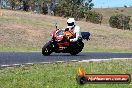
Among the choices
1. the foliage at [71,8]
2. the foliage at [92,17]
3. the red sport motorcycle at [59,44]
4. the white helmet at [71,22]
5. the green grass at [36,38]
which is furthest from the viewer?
the foliage at [92,17]

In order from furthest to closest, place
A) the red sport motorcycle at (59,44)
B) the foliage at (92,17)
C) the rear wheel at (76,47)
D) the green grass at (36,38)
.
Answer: the foliage at (92,17)
the green grass at (36,38)
the rear wheel at (76,47)
the red sport motorcycle at (59,44)

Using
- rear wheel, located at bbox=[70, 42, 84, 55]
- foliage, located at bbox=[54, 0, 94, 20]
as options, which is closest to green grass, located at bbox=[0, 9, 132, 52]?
rear wheel, located at bbox=[70, 42, 84, 55]

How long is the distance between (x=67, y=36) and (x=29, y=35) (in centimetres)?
3491

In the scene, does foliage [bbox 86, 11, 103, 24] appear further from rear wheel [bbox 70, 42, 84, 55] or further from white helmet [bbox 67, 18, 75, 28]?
white helmet [bbox 67, 18, 75, 28]

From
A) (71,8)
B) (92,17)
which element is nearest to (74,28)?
(71,8)

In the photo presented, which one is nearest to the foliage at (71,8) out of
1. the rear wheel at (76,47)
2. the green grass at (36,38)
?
the green grass at (36,38)

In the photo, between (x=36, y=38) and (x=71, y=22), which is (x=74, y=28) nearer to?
(x=71, y=22)

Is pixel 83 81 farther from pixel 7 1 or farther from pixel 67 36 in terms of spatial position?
pixel 7 1

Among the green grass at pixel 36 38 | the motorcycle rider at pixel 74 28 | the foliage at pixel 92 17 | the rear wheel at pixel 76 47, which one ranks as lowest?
the foliage at pixel 92 17

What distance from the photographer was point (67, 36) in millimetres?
20812

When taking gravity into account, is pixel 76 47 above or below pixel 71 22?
below

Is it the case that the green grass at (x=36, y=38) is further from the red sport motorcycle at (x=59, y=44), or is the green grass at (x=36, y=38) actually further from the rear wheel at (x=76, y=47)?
the red sport motorcycle at (x=59, y=44)

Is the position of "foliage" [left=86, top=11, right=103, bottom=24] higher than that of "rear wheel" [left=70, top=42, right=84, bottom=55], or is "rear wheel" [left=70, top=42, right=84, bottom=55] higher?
"rear wheel" [left=70, top=42, right=84, bottom=55]

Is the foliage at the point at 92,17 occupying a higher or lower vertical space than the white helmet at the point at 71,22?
lower
